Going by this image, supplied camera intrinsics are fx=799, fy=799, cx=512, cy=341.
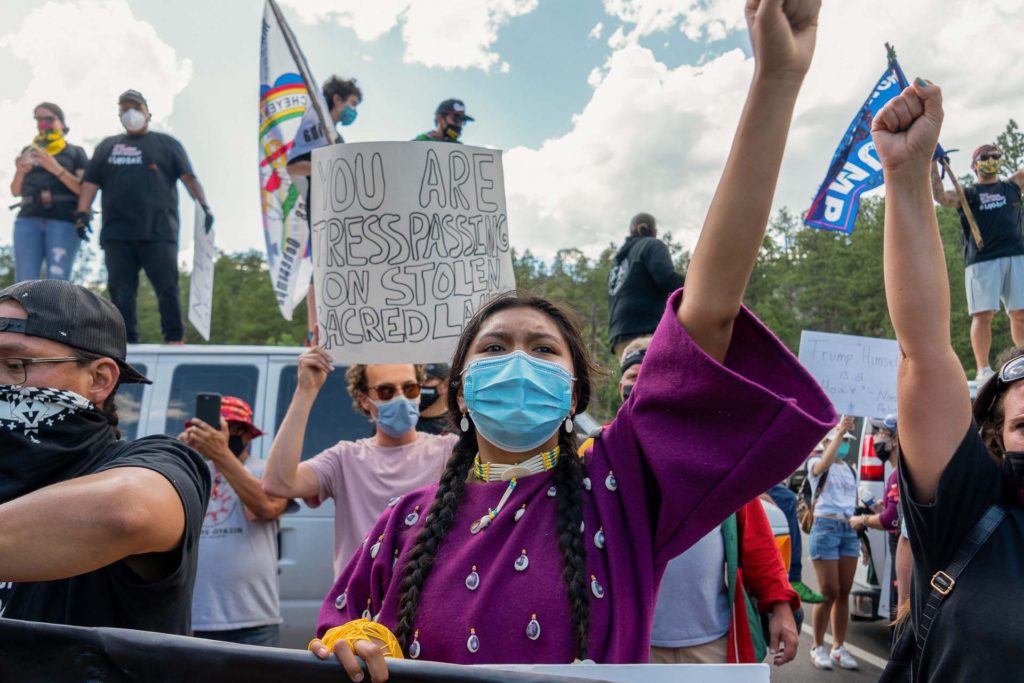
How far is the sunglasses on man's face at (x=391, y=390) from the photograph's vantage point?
3.44 metres

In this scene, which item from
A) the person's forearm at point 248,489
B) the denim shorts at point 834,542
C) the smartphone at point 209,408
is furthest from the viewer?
the denim shorts at point 834,542

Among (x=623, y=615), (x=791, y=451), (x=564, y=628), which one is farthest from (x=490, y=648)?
(x=791, y=451)

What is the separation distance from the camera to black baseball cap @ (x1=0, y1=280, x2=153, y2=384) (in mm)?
1740

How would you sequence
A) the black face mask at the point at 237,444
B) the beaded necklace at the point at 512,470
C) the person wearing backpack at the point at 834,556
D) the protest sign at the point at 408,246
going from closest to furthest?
1. the beaded necklace at the point at 512,470
2. the protest sign at the point at 408,246
3. the black face mask at the point at 237,444
4. the person wearing backpack at the point at 834,556

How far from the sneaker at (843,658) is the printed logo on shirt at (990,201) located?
3.42m

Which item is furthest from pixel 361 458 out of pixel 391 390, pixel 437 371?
pixel 437 371

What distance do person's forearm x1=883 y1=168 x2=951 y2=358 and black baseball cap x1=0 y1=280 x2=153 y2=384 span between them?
5.76ft

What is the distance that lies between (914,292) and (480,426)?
952mm

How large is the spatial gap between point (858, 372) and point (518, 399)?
3.94m

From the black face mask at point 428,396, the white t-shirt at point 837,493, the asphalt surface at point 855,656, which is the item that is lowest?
the asphalt surface at point 855,656

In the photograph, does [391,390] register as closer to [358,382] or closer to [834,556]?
[358,382]

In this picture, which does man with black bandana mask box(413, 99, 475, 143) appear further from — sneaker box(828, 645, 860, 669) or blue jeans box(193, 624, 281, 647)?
sneaker box(828, 645, 860, 669)

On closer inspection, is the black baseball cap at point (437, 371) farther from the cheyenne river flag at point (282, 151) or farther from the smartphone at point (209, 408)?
the cheyenne river flag at point (282, 151)

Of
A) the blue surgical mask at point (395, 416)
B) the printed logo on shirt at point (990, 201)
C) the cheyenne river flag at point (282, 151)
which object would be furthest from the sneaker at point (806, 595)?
the printed logo on shirt at point (990, 201)
